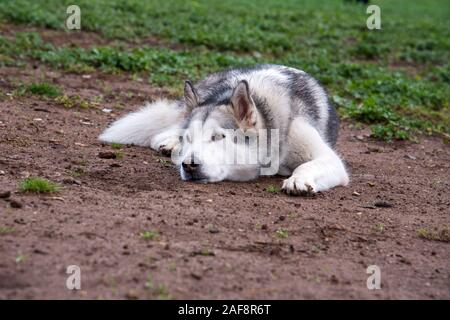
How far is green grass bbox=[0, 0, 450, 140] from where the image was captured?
1029cm

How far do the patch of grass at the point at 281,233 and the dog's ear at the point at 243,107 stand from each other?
4.96 feet

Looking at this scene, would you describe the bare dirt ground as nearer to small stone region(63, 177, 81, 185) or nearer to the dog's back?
small stone region(63, 177, 81, 185)

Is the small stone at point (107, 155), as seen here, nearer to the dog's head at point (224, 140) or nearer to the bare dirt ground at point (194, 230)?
the bare dirt ground at point (194, 230)

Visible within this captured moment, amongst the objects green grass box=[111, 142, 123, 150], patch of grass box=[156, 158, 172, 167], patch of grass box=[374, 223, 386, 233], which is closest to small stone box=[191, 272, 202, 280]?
patch of grass box=[374, 223, 386, 233]

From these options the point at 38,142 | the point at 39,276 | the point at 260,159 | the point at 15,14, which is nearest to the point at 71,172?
the point at 38,142

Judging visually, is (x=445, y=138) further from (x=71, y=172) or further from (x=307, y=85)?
(x=71, y=172)

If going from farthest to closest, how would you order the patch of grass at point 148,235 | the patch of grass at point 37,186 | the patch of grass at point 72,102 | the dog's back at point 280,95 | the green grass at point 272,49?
the green grass at point 272,49
the patch of grass at point 72,102
the dog's back at point 280,95
the patch of grass at point 37,186
the patch of grass at point 148,235

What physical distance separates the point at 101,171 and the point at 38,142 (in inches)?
40.8

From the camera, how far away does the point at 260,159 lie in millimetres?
6617

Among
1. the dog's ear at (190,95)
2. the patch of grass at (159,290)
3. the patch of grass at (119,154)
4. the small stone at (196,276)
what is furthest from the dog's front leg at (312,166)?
the patch of grass at (159,290)

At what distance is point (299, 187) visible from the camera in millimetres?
6172

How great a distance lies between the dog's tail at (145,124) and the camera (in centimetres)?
758

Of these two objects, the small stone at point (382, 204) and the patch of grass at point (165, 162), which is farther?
the patch of grass at point (165, 162)

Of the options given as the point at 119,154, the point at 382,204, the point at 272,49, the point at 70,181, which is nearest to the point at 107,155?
the point at 119,154
